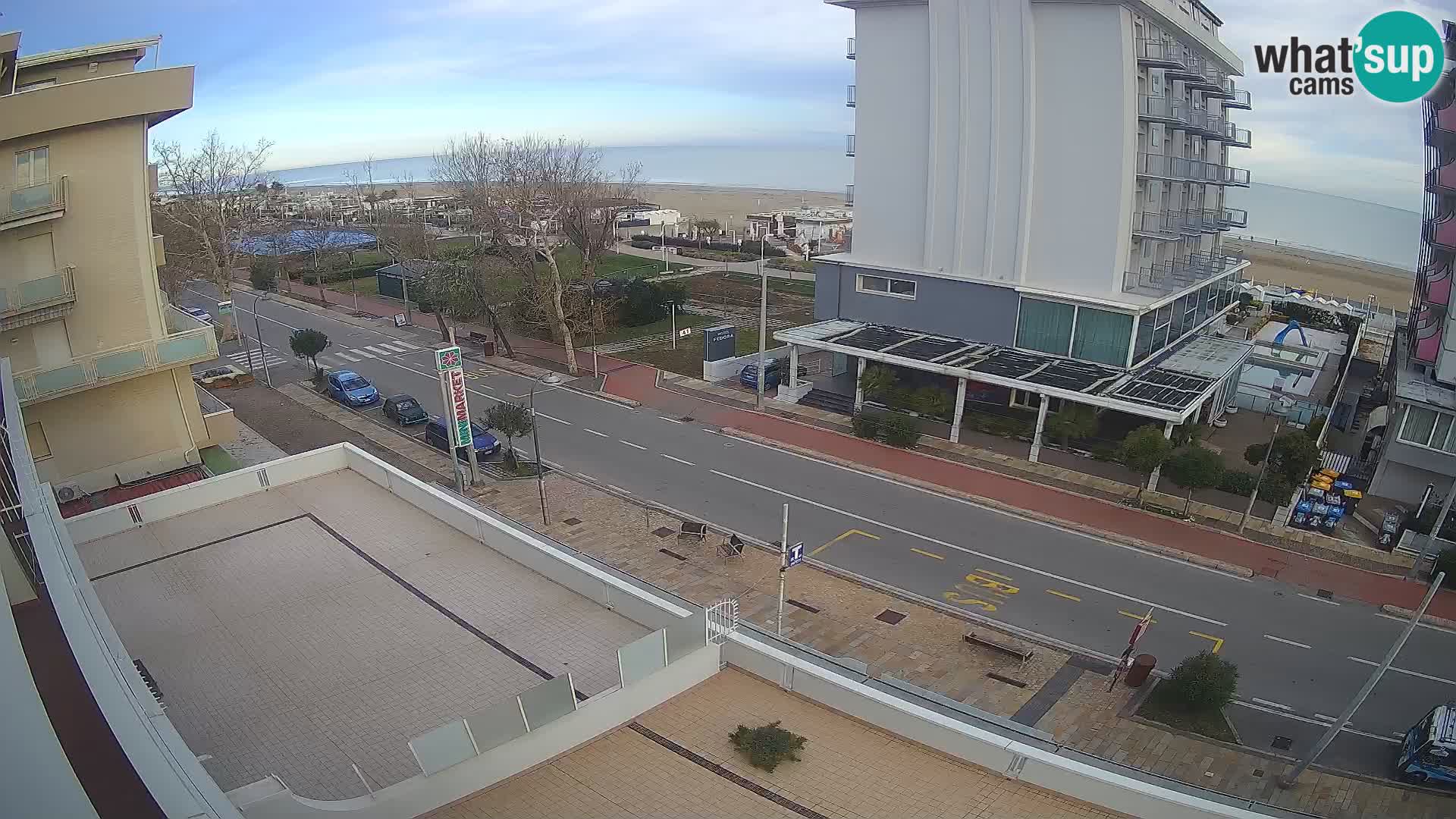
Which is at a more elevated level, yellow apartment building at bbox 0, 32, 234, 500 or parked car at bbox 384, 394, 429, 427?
yellow apartment building at bbox 0, 32, 234, 500

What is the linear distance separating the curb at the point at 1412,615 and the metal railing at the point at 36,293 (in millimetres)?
35377

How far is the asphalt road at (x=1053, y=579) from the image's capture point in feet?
55.5

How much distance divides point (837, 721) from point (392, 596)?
307 inches

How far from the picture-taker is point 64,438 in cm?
2244

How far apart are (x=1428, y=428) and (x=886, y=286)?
1904 cm

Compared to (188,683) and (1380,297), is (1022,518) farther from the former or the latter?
(1380,297)

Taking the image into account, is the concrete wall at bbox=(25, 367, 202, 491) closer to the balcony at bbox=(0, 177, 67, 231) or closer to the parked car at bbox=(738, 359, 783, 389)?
the balcony at bbox=(0, 177, 67, 231)

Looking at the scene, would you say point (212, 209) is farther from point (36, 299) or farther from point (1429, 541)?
point (1429, 541)

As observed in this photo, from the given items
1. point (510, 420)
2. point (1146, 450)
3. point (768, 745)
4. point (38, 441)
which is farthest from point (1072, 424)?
point (38, 441)

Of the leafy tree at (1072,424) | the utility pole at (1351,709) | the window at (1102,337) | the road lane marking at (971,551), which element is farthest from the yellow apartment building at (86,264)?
the window at (1102,337)

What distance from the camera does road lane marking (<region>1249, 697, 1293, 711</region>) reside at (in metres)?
16.5

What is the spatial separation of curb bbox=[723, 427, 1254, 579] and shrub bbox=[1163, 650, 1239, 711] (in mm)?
6774

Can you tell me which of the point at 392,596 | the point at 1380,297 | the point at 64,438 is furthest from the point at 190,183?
the point at 1380,297

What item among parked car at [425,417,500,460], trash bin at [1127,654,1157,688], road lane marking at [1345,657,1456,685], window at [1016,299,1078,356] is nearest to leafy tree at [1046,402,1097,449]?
window at [1016,299,1078,356]
